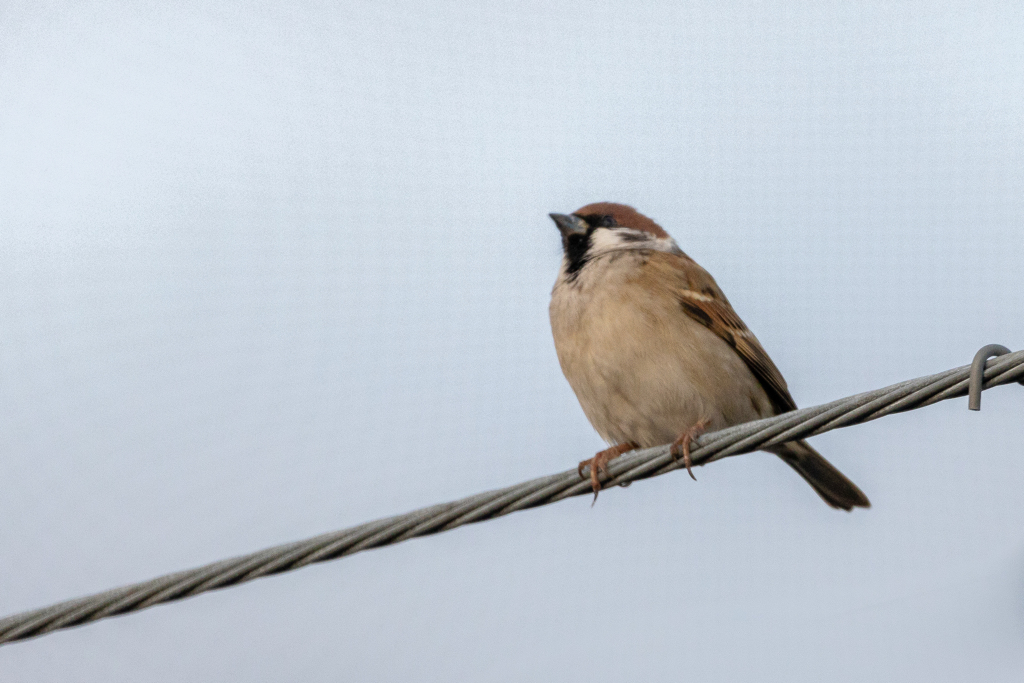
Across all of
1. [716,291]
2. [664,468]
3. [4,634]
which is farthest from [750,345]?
[4,634]

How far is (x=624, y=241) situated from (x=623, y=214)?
24 cm

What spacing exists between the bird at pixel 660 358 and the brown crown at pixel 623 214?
49 centimetres

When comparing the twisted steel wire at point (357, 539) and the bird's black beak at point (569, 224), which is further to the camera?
the bird's black beak at point (569, 224)

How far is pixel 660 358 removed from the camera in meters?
4.24

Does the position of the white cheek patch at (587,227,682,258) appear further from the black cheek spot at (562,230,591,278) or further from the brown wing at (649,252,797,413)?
the brown wing at (649,252,797,413)

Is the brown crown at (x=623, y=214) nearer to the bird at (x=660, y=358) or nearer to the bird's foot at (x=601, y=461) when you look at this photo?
the bird at (x=660, y=358)

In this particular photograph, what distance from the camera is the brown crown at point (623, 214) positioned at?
5.38m

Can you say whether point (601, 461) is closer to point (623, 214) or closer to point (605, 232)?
point (605, 232)

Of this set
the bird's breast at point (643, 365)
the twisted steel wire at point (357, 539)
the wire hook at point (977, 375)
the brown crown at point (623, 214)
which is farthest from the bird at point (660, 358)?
the wire hook at point (977, 375)

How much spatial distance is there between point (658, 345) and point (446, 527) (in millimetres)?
1776

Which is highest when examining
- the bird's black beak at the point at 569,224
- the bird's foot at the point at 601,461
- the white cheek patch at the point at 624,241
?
the bird's black beak at the point at 569,224

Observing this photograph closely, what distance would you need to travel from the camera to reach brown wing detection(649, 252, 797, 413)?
14.9 feet

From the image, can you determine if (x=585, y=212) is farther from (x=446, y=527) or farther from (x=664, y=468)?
(x=446, y=527)

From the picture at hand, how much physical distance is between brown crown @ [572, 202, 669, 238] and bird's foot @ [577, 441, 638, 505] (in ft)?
4.66
